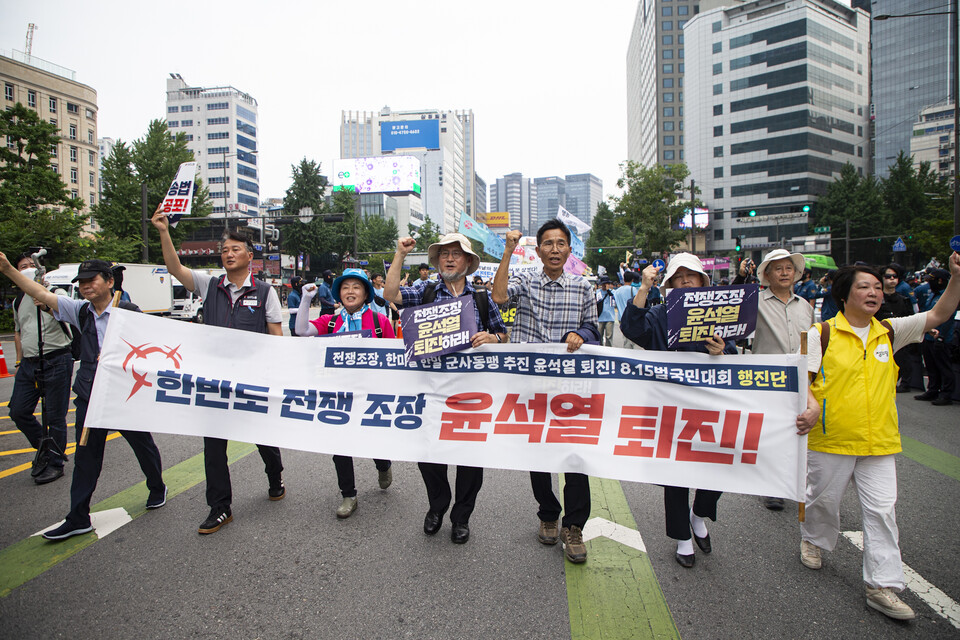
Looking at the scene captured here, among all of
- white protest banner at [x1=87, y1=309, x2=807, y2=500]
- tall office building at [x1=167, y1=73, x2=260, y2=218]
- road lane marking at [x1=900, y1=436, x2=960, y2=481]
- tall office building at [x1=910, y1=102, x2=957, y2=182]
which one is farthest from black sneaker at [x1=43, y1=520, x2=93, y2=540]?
tall office building at [x1=910, y1=102, x2=957, y2=182]

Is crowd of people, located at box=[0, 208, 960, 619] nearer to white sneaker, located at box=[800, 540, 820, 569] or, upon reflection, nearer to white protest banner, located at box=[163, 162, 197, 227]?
white sneaker, located at box=[800, 540, 820, 569]

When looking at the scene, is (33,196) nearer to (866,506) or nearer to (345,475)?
(345,475)

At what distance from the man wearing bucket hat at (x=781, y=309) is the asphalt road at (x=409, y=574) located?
3.32ft

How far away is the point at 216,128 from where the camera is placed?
3676 inches

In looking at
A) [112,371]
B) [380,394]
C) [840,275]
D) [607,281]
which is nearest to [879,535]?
[840,275]

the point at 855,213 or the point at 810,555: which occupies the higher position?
the point at 855,213

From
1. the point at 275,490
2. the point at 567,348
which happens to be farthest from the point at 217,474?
the point at 567,348

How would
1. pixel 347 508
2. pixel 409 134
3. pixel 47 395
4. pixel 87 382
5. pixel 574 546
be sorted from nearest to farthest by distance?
pixel 574 546 < pixel 87 382 < pixel 347 508 < pixel 47 395 < pixel 409 134

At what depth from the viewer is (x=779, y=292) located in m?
3.97

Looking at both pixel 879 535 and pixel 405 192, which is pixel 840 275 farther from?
pixel 405 192

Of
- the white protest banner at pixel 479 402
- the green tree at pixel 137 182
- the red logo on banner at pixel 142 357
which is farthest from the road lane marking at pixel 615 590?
the green tree at pixel 137 182

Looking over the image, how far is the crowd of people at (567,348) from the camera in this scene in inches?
113

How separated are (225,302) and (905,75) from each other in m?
→ 124

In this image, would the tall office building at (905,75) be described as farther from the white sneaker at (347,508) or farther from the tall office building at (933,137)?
the white sneaker at (347,508)
